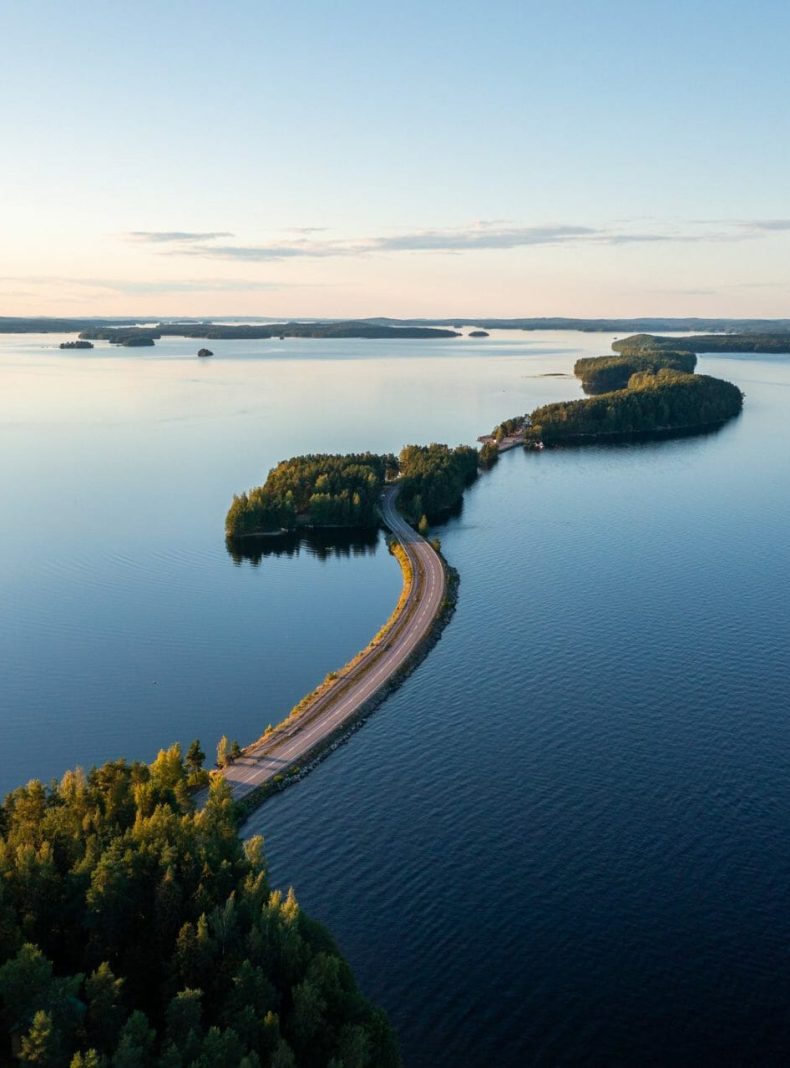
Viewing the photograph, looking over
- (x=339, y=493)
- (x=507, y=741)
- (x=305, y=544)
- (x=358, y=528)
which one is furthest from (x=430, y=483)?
(x=507, y=741)

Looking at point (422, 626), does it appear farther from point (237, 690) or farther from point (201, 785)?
point (201, 785)

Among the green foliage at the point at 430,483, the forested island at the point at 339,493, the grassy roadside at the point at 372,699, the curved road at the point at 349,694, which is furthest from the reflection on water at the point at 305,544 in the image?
the curved road at the point at 349,694

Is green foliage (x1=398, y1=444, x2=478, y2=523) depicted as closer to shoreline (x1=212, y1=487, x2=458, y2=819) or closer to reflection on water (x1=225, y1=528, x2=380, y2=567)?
reflection on water (x1=225, y1=528, x2=380, y2=567)

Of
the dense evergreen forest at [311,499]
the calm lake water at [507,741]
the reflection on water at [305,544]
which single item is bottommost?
the calm lake water at [507,741]

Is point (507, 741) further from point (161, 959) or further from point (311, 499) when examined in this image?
point (311, 499)

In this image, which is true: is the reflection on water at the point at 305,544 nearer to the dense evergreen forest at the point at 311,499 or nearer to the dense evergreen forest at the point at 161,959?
the dense evergreen forest at the point at 311,499

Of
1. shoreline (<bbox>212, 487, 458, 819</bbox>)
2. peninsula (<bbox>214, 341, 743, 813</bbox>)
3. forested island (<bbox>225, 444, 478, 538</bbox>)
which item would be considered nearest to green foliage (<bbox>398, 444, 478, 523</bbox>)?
forested island (<bbox>225, 444, 478, 538</bbox>)
